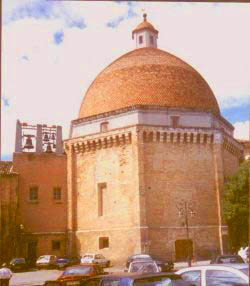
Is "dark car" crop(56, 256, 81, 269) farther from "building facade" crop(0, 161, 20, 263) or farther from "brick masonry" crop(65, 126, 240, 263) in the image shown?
"building facade" crop(0, 161, 20, 263)

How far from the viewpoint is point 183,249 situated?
30391 millimetres

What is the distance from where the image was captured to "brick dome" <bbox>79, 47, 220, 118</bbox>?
108 feet

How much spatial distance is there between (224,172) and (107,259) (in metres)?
10.2

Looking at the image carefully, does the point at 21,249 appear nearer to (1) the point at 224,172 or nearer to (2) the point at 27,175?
(2) the point at 27,175

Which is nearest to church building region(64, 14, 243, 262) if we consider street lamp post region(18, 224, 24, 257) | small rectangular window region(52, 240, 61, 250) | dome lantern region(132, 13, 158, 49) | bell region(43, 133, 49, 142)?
small rectangular window region(52, 240, 61, 250)

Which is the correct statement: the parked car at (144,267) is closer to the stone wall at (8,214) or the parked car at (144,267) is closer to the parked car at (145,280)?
the parked car at (145,280)

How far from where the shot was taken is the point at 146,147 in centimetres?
3094

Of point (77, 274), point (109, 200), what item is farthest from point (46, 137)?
point (77, 274)

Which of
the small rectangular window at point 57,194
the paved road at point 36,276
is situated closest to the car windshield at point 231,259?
the paved road at point 36,276

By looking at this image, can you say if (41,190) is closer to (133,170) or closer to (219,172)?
(133,170)

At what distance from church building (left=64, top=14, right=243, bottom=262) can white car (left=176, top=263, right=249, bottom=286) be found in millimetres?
20273

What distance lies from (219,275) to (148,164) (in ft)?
72.7

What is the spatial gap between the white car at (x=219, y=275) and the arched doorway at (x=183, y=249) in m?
21.5

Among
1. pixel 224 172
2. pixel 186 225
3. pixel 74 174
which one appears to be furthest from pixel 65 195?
pixel 224 172
